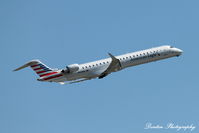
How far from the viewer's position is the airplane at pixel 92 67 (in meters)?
56.0

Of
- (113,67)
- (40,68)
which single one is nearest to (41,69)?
(40,68)

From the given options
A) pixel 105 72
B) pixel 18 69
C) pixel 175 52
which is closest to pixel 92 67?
pixel 105 72

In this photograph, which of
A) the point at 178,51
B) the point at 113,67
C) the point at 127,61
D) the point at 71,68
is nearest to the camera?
the point at 71,68

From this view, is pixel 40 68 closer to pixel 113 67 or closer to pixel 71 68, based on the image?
pixel 71 68

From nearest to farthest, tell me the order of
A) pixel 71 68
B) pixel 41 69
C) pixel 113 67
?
pixel 71 68 → pixel 41 69 → pixel 113 67

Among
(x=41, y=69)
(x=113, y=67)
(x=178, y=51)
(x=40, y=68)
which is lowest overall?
(x=178, y=51)

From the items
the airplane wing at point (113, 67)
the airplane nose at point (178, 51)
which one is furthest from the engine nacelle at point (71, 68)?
the airplane nose at point (178, 51)

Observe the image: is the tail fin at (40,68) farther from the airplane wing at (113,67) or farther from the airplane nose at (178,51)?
the airplane nose at (178,51)

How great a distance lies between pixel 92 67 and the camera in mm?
57750

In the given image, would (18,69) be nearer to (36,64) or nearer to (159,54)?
(36,64)

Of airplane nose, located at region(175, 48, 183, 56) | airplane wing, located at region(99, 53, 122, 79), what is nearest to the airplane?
airplane wing, located at region(99, 53, 122, 79)

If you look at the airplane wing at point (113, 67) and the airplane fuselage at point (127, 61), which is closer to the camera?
the airplane fuselage at point (127, 61)

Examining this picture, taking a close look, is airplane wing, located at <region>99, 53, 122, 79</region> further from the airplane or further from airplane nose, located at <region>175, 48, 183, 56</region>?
airplane nose, located at <region>175, 48, 183, 56</region>

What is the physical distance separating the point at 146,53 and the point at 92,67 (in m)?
8.39
